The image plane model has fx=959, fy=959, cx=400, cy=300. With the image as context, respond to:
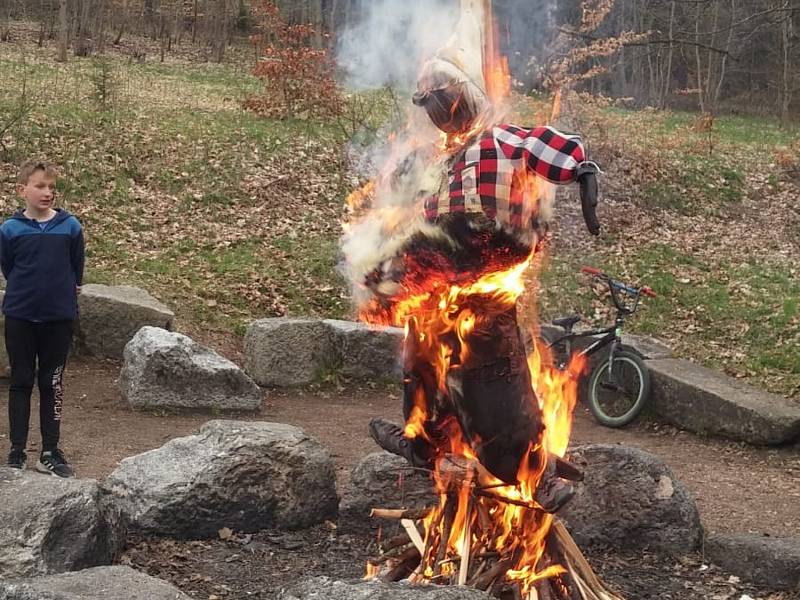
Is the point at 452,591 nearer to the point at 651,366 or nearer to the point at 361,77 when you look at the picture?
the point at 361,77

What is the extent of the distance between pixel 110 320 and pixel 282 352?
160cm

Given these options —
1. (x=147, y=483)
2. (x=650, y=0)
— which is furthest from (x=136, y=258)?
(x=650, y=0)

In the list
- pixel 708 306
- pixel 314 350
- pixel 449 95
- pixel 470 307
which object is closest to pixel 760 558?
pixel 470 307

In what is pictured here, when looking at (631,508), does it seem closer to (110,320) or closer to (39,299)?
(39,299)

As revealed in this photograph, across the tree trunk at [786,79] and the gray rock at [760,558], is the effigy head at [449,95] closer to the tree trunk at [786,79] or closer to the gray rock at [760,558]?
the gray rock at [760,558]

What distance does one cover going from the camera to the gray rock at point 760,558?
14.9 ft

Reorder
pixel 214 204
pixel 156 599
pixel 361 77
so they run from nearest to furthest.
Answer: pixel 156 599 < pixel 361 77 < pixel 214 204

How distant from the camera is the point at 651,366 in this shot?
29.4 ft

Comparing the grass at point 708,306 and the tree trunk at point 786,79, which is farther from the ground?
the tree trunk at point 786,79

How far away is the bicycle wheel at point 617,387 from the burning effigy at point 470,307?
193 inches

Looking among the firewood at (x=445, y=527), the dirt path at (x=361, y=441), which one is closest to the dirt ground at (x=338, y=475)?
the dirt path at (x=361, y=441)

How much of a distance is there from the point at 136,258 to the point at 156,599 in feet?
26.2

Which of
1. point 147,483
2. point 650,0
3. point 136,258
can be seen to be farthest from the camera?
point 650,0

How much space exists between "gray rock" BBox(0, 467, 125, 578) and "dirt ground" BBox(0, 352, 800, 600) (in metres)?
0.33
